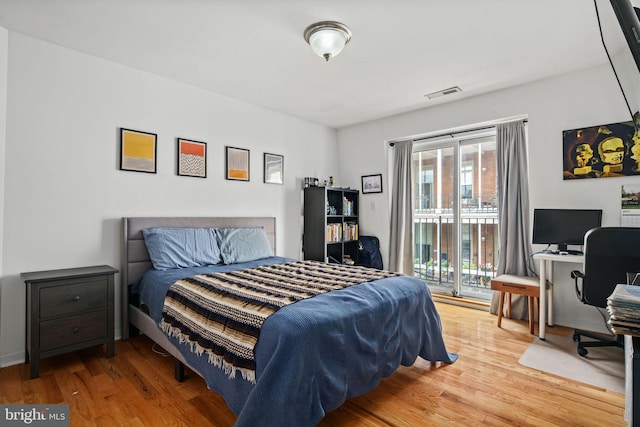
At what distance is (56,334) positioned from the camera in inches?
91.7

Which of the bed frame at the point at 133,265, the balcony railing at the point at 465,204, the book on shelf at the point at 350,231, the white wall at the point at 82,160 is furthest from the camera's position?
the book on shelf at the point at 350,231

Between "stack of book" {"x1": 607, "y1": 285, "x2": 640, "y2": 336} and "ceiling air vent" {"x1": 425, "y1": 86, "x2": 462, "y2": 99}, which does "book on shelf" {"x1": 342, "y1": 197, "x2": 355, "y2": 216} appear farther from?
"stack of book" {"x1": 607, "y1": 285, "x2": 640, "y2": 336}

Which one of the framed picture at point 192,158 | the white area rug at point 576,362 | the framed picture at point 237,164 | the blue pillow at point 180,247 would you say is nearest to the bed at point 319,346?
the blue pillow at point 180,247

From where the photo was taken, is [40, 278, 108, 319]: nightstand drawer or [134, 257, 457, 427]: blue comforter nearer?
A: [134, 257, 457, 427]: blue comforter

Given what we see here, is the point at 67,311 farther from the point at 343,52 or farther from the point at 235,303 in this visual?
the point at 343,52

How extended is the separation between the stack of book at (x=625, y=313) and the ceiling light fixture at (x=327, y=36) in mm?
2289

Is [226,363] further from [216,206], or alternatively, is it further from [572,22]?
[572,22]

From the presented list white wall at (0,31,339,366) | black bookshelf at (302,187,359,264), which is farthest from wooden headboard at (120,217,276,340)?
black bookshelf at (302,187,359,264)

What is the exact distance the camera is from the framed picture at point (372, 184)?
15.8 feet

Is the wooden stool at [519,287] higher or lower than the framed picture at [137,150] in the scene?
lower

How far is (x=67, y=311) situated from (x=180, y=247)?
0.95 m

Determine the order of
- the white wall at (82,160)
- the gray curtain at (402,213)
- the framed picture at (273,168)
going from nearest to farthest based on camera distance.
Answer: the white wall at (82,160), the framed picture at (273,168), the gray curtain at (402,213)

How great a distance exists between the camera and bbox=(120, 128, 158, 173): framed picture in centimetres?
300

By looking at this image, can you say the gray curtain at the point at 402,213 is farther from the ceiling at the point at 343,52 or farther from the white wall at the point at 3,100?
the white wall at the point at 3,100
